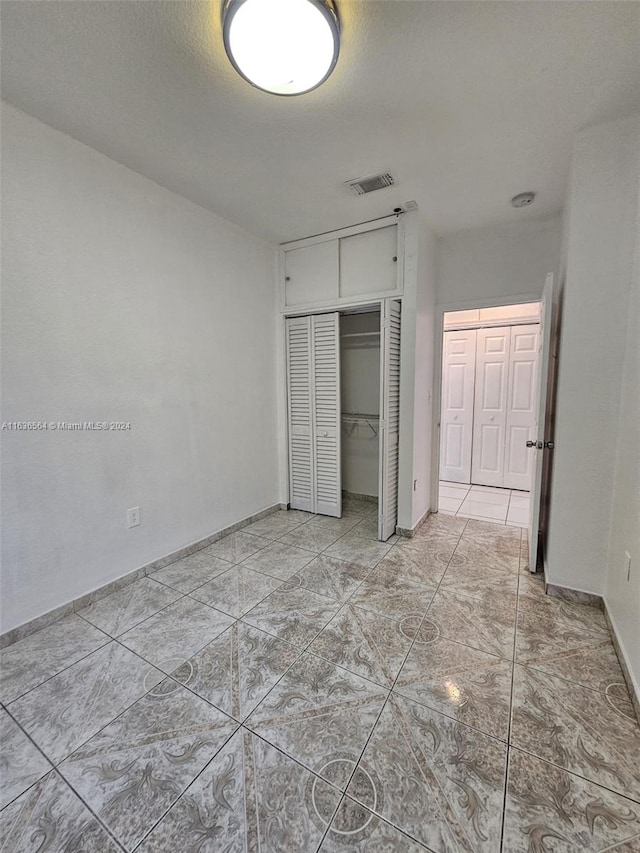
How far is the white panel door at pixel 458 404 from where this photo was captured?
4434mm

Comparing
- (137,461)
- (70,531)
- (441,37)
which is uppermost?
(441,37)

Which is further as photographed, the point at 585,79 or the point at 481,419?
the point at 481,419

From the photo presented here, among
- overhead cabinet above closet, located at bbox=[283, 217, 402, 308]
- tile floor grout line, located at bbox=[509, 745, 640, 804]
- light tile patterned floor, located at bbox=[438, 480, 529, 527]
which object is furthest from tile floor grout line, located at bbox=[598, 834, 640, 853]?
overhead cabinet above closet, located at bbox=[283, 217, 402, 308]

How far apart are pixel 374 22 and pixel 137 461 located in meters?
2.39

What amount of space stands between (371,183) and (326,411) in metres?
1.77

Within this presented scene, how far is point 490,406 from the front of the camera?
4.34 m

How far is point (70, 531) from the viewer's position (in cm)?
194

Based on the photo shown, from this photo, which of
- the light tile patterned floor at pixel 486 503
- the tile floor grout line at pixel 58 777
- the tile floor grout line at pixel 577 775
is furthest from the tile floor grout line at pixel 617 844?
the light tile patterned floor at pixel 486 503

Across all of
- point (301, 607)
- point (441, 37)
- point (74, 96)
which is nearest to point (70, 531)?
point (301, 607)

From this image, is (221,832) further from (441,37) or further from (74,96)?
(74,96)

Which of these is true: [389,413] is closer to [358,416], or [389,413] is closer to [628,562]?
[358,416]

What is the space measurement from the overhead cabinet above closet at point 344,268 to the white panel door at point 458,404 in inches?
78.6

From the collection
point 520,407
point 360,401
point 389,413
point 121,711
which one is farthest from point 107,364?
point 520,407

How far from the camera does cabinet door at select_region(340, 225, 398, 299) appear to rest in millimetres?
2768
